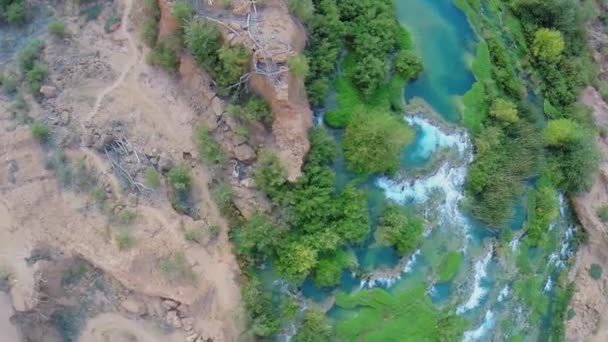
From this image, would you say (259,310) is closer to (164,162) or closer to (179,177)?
(179,177)

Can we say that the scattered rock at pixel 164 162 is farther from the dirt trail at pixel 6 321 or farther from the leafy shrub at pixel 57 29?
the dirt trail at pixel 6 321

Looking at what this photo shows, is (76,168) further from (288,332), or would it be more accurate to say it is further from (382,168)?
(382,168)

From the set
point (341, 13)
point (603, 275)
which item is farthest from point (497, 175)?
point (341, 13)

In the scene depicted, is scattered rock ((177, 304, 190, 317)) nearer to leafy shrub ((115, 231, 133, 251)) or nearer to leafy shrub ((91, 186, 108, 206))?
leafy shrub ((115, 231, 133, 251))

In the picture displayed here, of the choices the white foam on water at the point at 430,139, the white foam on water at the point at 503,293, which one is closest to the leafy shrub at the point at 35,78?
the white foam on water at the point at 430,139

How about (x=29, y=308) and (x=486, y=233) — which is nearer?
(x=29, y=308)

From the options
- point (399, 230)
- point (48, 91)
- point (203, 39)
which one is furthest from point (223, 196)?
point (48, 91)

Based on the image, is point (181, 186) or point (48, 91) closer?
point (181, 186)
